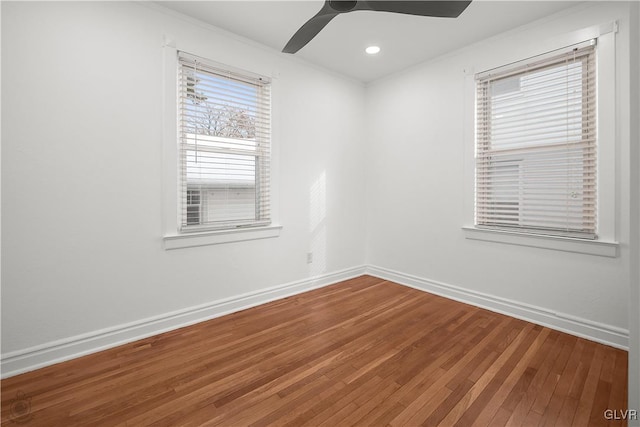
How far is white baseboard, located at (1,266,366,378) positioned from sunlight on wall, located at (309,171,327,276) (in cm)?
33

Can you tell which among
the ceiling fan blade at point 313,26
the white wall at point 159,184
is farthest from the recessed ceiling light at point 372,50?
the ceiling fan blade at point 313,26

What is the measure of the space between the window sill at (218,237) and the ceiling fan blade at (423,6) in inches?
83.5

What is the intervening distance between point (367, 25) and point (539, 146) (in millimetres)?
1843

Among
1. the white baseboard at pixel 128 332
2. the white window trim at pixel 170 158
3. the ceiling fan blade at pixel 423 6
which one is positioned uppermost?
the ceiling fan blade at pixel 423 6

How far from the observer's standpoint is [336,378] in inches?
75.7

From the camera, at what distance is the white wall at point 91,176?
6.43ft

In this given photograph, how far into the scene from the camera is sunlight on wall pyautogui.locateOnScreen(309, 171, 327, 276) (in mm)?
3615

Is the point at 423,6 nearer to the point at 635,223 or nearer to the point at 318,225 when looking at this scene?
the point at 635,223

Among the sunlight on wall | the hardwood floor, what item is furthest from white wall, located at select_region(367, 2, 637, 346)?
the sunlight on wall

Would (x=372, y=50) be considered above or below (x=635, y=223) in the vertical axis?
above

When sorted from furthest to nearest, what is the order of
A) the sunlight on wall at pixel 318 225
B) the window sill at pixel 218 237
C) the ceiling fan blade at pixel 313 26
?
1. the sunlight on wall at pixel 318 225
2. the window sill at pixel 218 237
3. the ceiling fan blade at pixel 313 26

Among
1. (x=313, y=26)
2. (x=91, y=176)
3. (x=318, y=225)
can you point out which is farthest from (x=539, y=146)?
(x=91, y=176)

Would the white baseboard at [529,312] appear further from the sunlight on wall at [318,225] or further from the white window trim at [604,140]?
the sunlight on wall at [318,225]

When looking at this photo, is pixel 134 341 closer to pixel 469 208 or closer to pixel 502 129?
pixel 469 208
